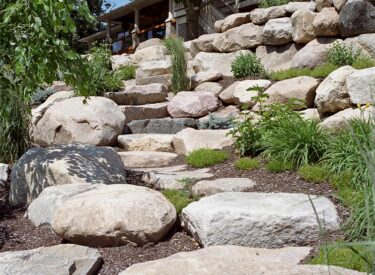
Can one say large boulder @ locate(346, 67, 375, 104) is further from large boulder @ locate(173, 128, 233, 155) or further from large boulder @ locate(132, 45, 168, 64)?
large boulder @ locate(132, 45, 168, 64)

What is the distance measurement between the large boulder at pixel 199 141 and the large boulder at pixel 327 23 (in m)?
3.66

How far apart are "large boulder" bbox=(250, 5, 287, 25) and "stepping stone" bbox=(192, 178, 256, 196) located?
23.1ft

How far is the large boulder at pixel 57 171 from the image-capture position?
15.6 ft

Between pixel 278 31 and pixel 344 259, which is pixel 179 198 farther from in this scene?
pixel 278 31

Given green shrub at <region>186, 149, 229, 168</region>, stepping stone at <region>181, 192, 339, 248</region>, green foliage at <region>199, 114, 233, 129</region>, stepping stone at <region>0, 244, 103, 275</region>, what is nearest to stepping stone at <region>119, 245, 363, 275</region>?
stepping stone at <region>181, 192, 339, 248</region>

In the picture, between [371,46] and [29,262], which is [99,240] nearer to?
[29,262]

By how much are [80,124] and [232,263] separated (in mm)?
4908

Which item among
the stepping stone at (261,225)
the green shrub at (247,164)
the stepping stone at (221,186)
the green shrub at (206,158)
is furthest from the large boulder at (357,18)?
the stepping stone at (261,225)

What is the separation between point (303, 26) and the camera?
9.63 meters

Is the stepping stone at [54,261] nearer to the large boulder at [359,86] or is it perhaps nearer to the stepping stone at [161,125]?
the large boulder at [359,86]

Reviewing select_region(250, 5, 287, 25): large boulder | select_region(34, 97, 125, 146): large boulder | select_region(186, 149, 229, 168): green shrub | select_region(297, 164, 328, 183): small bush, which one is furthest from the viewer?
select_region(250, 5, 287, 25): large boulder

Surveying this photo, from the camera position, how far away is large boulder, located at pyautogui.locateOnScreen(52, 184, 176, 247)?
3471 millimetres

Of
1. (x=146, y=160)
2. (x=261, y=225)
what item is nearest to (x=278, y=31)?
(x=146, y=160)

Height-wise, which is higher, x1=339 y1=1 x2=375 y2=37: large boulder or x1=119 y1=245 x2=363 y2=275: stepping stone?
x1=339 y1=1 x2=375 y2=37: large boulder
